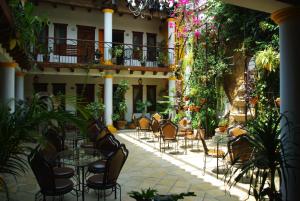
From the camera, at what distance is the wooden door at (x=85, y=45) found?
13.6m

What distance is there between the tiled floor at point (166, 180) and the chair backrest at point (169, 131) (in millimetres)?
508

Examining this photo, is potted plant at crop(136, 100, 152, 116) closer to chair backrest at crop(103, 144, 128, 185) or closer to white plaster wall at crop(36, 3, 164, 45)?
white plaster wall at crop(36, 3, 164, 45)

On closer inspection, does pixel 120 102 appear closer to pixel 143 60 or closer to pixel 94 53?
pixel 143 60

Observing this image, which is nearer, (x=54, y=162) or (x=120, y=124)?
(x=54, y=162)

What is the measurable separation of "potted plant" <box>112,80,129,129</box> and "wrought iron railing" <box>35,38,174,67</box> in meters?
1.11

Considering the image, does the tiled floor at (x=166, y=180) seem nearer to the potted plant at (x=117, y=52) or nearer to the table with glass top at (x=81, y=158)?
the table with glass top at (x=81, y=158)

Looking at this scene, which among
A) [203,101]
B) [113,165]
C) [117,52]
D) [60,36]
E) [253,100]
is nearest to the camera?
[113,165]

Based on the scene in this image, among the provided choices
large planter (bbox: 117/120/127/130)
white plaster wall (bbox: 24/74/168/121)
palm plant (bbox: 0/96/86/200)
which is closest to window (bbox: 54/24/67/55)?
white plaster wall (bbox: 24/74/168/121)

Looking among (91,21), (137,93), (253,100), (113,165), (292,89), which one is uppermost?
(91,21)

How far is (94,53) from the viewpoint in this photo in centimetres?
1331

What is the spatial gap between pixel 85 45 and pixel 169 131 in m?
8.13

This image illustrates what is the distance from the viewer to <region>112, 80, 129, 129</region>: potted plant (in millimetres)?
14040

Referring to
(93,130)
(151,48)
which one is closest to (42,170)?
(93,130)

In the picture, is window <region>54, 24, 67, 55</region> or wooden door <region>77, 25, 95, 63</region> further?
window <region>54, 24, 67, 55</region>
